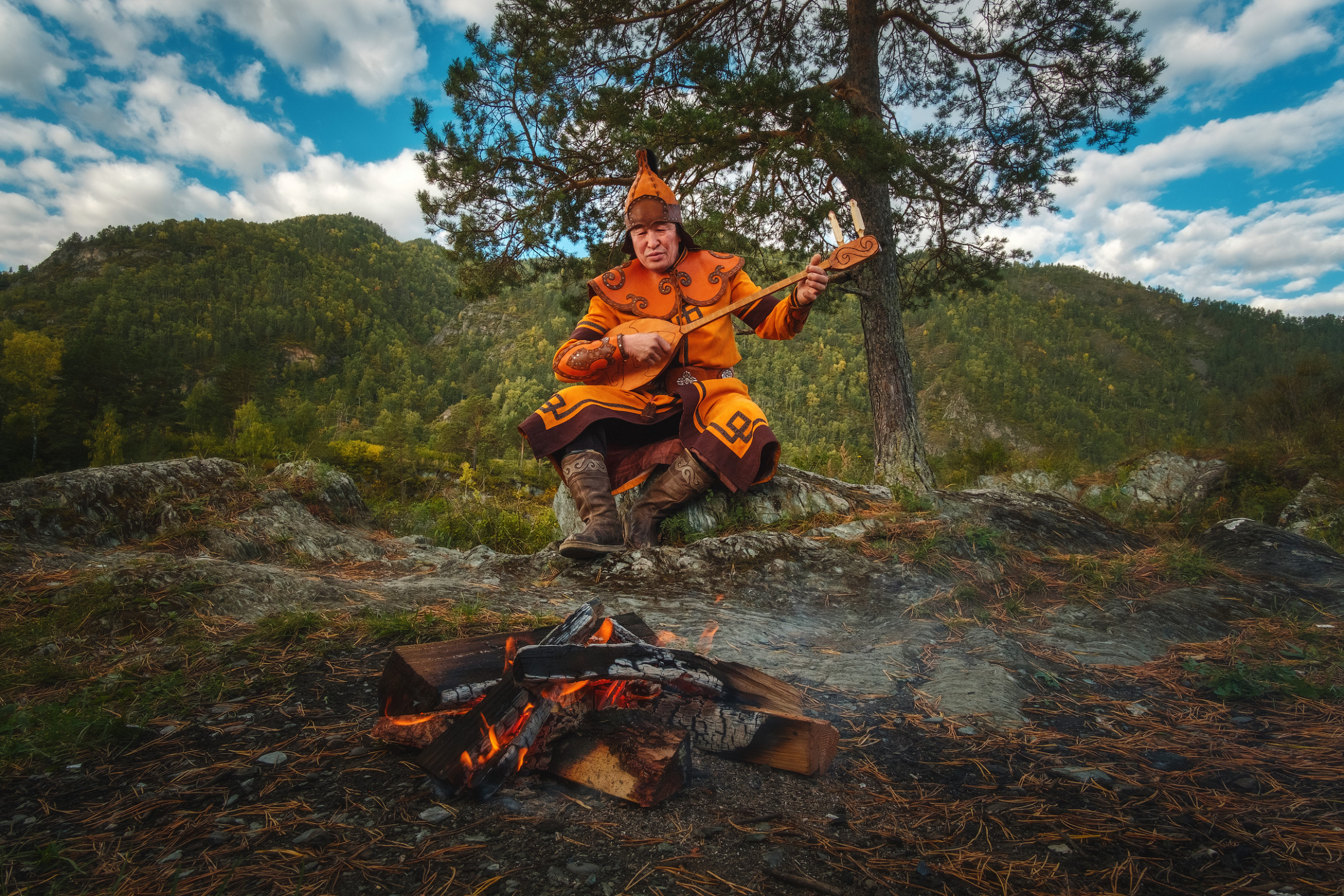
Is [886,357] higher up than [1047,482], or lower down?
higher up

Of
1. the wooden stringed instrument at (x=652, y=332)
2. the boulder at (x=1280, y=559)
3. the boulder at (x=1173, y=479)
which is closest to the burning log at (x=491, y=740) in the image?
the wooden stringed instrument at (x=652, y=332)

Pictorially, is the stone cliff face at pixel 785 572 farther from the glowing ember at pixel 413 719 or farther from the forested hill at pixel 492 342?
the forested hill at pixel 492 342

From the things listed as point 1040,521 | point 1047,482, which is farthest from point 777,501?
point 1047,482

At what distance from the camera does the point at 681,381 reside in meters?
4.14

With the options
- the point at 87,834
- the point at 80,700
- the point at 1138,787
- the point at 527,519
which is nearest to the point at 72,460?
the point at 527,519

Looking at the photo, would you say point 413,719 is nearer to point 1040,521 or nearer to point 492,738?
point 492,738

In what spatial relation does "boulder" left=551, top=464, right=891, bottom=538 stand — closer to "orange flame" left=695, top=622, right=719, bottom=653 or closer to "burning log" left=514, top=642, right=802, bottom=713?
"orange flame" left=695, top=622, right=719, bottom=653

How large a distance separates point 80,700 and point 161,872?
3.06ft

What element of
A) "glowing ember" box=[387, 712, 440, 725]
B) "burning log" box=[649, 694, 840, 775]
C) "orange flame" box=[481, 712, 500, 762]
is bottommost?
"burning log" box=[649, 694, 840, 775]

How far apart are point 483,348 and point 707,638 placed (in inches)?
4667

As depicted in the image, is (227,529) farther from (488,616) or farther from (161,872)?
(161,872)

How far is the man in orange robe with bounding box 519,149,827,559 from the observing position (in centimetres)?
387

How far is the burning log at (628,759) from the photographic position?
4.16 feet

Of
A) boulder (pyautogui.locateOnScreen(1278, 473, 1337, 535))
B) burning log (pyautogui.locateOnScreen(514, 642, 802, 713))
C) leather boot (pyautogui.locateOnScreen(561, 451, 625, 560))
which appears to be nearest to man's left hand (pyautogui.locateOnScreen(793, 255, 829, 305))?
leather boot (pyautogui.locateOnScreen(561, 451, 625, 560))
